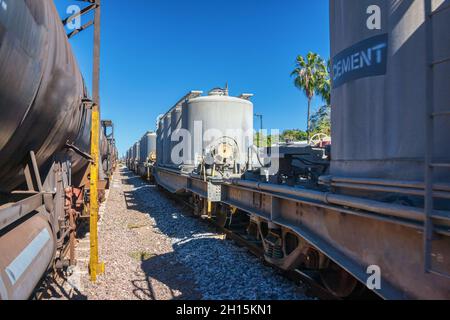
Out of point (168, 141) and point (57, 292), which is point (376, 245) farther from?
point (168, 141)

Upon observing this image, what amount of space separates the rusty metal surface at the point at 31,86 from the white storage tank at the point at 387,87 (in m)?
2.67

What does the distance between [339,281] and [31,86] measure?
403 cm

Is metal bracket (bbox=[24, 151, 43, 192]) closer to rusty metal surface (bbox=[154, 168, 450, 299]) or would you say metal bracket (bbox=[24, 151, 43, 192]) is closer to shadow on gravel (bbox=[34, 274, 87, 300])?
shadow on gravel (bbox=[34, 274, 87, 300])

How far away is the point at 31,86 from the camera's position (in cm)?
265

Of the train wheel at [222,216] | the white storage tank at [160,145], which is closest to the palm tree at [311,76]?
the white storage tank at [160,145]

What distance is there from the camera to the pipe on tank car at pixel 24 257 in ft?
6.55

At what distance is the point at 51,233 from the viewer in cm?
331

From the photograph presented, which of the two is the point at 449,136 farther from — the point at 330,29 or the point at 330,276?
the point at 330,276

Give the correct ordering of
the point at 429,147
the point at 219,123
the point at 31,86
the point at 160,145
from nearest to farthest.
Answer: the point at 429,147 → the point at 31,86 → the point at 219,123 → the point at 160,145

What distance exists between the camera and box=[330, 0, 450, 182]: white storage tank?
256cm

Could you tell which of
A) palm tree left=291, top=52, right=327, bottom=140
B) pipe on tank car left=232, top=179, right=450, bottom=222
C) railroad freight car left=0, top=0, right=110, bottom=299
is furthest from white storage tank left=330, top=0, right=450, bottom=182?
palm tree left=291, top=52, right=327, bottom=140

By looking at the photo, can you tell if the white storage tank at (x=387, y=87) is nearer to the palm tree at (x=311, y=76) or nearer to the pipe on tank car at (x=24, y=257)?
the pipe on tank car at (x=24, y=257)

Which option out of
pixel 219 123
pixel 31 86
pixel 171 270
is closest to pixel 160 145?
pixel 219 123

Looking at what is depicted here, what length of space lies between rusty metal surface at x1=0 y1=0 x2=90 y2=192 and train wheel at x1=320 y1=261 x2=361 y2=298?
3.74 metres
